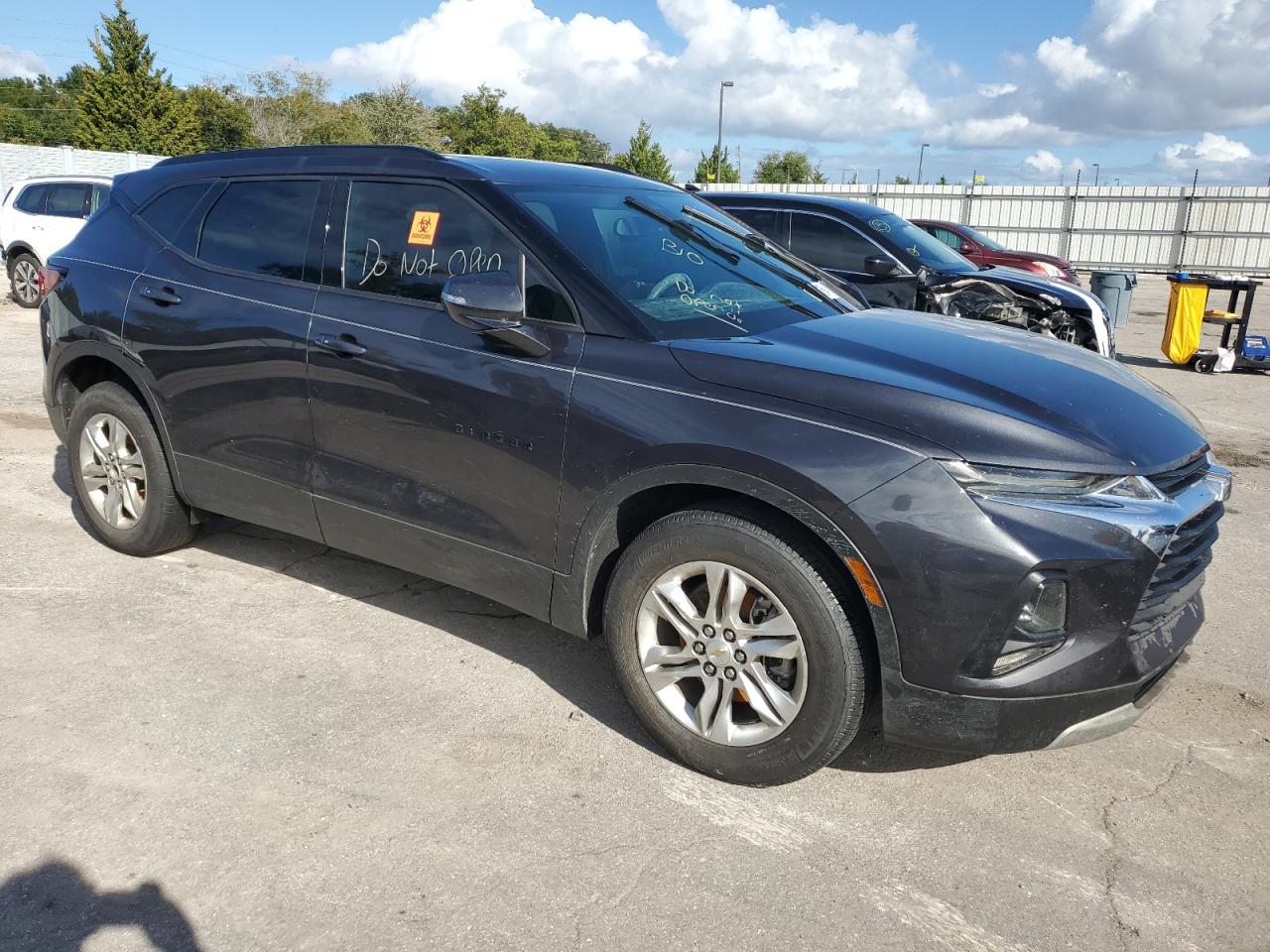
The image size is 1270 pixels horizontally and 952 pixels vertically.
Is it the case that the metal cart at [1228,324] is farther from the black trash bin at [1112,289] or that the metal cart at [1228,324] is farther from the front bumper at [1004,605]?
the front bumper at [1004,605]

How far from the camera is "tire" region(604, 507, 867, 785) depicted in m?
2.79

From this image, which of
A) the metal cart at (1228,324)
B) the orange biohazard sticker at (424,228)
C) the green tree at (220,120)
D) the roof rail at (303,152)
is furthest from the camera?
the green tree at (220,120)

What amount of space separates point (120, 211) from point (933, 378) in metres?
3.78

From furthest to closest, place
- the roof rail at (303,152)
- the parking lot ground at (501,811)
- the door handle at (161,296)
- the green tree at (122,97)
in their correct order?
the green tree at (122,97), the door handle at (161,296), the roof rail at (303,152), the parking lot ground at (501,811)

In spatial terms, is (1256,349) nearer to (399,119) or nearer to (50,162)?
(50,162)

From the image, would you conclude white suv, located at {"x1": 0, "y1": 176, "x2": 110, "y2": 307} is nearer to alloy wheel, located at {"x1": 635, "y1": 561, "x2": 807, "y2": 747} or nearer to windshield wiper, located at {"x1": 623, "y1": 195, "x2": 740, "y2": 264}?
windshield wiper, located at {"x1": 623, "y1": 195, "x2": 740, "y2": 264}

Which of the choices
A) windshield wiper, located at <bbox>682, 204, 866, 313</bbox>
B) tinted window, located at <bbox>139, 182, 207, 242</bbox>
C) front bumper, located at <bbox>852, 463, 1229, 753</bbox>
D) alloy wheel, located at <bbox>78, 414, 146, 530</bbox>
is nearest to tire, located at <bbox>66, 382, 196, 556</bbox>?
alloy wheel, located at <bbox>78, 414, 146, 530</bbox>

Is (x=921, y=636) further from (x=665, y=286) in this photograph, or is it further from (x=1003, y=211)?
(x=1003, y=211)

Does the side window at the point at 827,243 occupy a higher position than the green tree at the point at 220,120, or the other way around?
the green tree at the point at 220,120

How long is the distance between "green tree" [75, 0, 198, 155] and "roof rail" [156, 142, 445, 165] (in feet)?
143

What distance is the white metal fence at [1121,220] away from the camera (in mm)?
29672

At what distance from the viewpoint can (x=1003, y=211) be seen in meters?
31.9

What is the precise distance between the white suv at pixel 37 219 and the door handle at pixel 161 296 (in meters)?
12.2

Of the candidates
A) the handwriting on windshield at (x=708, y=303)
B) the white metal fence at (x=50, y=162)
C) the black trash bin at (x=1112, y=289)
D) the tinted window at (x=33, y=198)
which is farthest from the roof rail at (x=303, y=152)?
the white metal fence at (x=50, y=162)
